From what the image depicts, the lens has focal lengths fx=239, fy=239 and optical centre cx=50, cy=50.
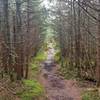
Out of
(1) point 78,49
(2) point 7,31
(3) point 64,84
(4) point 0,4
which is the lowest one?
(3) point 64,84

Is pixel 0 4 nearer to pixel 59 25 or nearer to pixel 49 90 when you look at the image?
pixel 49 90

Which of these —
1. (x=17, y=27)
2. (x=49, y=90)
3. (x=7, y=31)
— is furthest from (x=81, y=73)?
(x=7, y=31)

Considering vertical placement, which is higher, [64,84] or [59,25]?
[59,25]

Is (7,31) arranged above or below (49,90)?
above

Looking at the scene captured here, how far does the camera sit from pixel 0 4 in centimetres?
1548

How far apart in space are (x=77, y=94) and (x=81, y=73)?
652 cm

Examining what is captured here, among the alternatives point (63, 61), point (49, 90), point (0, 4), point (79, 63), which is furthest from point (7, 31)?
point (63, 61)

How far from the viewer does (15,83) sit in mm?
15523

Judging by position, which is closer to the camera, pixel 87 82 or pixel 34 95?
pixel 34 95

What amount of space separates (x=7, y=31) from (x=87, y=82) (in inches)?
342

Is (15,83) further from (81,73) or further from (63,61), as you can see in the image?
(63,61)

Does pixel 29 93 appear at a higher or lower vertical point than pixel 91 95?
higher

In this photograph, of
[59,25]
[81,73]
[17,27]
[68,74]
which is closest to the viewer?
[17,27]

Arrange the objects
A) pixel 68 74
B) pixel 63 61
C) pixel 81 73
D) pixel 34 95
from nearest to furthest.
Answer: pixel 34 95, pixel 81 73, pixel 68 74, pixel 63 61
